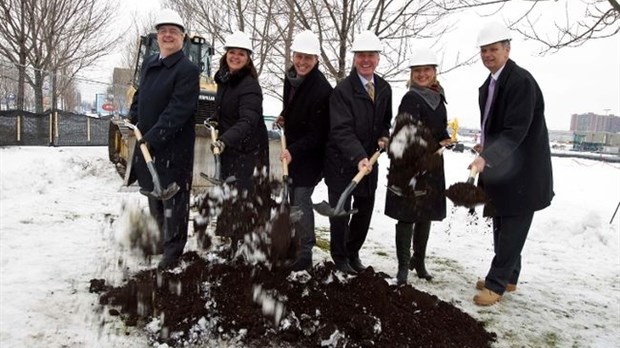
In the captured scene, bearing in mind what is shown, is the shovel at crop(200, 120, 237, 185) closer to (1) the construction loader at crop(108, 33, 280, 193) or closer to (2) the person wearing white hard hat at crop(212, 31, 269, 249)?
(2) the person wearing white hard hat at crop(212, 31, 269, 249)

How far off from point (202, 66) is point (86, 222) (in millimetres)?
5922

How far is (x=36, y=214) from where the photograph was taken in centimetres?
595

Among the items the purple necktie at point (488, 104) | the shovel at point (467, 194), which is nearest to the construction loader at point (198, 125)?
the purple necktie at point (488, 104)

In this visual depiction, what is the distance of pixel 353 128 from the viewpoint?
13.0ft

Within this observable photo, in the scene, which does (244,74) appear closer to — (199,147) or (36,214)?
(36,214)

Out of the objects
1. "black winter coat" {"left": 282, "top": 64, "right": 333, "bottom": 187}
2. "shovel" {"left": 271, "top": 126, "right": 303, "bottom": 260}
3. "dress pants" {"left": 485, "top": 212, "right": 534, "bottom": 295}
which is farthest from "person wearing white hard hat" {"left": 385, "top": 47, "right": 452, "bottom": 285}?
"shovel" {"left": 271, "top": 126, "right": 303, "bottom": 260}

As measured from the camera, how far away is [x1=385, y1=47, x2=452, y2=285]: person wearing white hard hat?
3.72 meters

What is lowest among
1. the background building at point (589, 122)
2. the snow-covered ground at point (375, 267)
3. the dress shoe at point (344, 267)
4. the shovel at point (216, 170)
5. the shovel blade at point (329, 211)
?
the snow-covered ground at point (375, 267)

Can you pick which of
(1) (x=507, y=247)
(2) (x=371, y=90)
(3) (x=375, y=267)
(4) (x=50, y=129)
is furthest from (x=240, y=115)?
(4) (x=50, y=129)

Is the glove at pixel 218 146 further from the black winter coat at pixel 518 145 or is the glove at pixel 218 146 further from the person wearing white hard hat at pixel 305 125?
the black winter coat at pixel 518 145

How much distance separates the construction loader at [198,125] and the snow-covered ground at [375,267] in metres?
1.08

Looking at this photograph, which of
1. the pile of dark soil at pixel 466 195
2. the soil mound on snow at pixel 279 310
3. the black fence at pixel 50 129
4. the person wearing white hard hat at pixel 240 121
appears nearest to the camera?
the soil mound on snow at pixel 279 310

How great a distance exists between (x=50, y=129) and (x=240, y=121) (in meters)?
11.4

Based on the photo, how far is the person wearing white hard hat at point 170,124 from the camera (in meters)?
3.87
